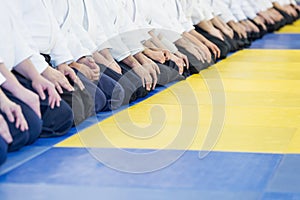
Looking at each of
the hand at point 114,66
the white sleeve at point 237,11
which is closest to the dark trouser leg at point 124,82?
the hand at point 114,66

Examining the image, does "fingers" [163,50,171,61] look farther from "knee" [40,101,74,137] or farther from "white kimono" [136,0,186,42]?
"knee" [40,101,74,137]

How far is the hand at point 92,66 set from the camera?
595 centimetres

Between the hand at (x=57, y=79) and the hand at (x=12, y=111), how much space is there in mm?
718

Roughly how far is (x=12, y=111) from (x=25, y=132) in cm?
16

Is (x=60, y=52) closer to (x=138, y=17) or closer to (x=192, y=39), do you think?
(x=138, y=17)

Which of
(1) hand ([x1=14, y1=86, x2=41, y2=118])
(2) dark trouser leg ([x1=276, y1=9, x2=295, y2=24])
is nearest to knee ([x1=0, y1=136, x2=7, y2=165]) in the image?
(1) hand ([x1=14, y1=86, x2=41, y2=118])

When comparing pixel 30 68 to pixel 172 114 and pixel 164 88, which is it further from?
pixel 164 88

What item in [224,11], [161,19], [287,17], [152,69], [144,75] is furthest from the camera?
[287,17]

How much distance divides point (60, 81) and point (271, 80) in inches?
111

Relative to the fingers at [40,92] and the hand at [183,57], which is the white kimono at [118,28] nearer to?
the hand at [183,57]

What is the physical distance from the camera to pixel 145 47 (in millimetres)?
7285

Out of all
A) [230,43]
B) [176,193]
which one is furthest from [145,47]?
[176,193]

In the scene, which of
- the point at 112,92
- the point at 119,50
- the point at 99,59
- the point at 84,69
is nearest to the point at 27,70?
the point at 84,69

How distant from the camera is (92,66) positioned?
A: 5.99m
